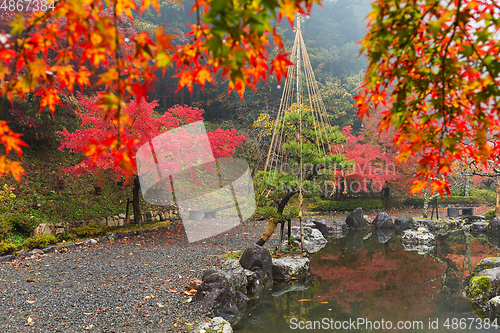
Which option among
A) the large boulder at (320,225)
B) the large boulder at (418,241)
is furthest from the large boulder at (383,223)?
the large boulder at (320,225)

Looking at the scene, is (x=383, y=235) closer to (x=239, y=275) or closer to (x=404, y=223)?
(x=404, y=223)

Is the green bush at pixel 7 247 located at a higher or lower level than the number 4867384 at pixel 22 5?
lower

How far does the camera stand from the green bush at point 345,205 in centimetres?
1163

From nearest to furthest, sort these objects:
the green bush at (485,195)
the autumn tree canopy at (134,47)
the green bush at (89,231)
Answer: the autumn tree canopy at (134,47)
the green bush at (89,231)
the green bush at (485,195)

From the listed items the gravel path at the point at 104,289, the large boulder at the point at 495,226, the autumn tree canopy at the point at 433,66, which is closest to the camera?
the autumn tree canopy at the point at 433,66

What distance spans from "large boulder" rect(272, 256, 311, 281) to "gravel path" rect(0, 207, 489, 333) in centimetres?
98

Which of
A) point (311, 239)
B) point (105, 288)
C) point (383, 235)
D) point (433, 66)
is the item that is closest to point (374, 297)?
point (311, 239)

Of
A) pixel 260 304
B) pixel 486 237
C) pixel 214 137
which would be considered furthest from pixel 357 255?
pixel 486 237

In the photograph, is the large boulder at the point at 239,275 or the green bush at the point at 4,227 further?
the green bush at the point at 4,227

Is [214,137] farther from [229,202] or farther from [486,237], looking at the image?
[486,237]

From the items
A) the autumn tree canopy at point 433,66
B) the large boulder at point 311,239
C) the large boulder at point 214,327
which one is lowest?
the large boulder at point 311,239

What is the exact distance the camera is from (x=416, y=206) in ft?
46.1

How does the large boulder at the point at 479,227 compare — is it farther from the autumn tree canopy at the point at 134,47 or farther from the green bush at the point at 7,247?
the green bush at the point at 7,247

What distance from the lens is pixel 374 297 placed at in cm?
397
